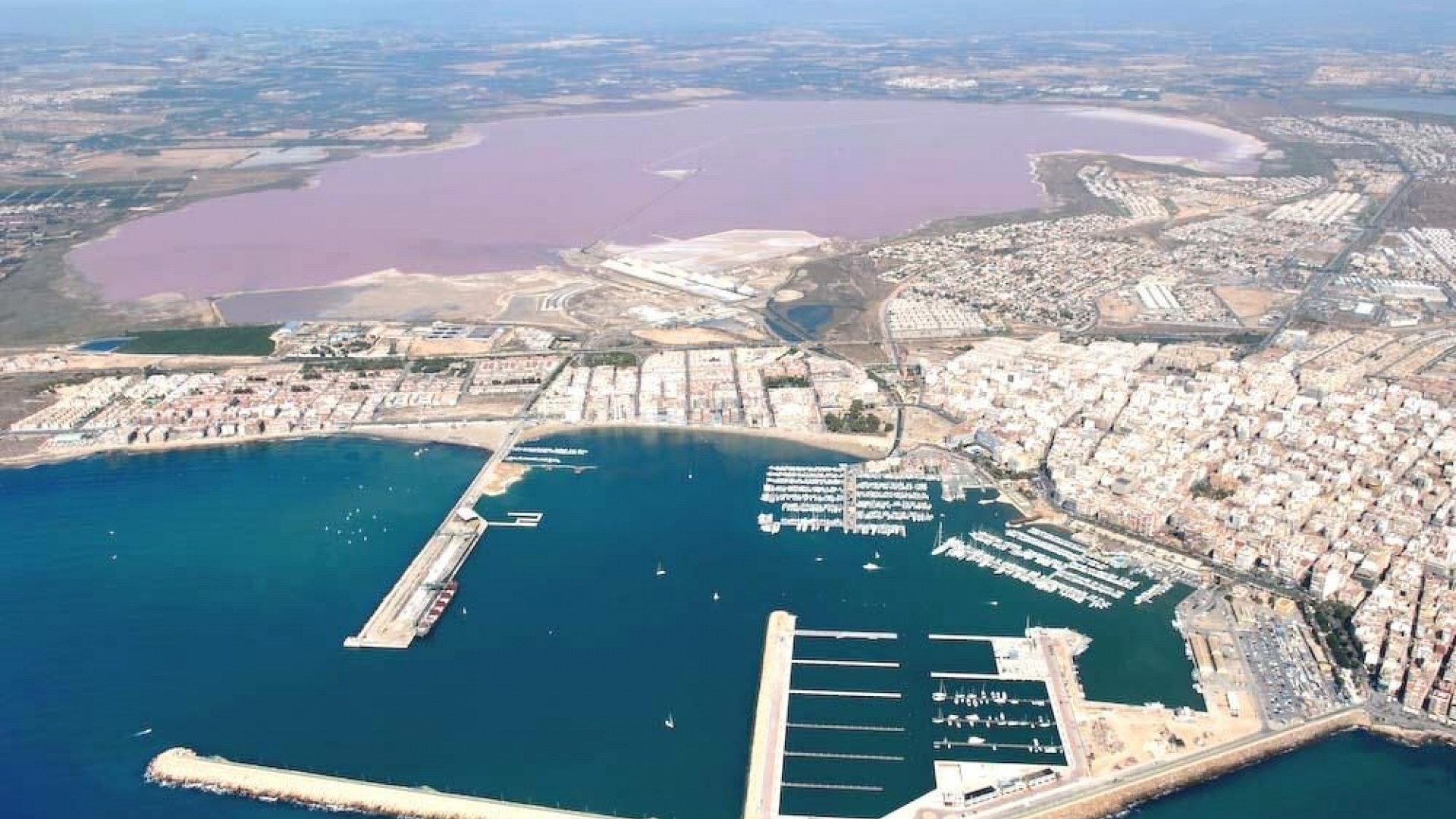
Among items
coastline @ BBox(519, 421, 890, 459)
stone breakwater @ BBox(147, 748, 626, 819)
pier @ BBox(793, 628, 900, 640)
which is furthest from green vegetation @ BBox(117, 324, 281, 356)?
pier @ BBox(793, 628, 900, 640)

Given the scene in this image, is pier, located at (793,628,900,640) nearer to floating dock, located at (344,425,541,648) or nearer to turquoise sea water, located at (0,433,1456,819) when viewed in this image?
turquoise sea water, located at (0,433,1456,819)

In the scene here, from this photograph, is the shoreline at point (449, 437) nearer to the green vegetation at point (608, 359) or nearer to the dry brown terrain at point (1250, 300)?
the green vegetation at point (608, 359)

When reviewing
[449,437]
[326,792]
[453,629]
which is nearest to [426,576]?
[453,629]

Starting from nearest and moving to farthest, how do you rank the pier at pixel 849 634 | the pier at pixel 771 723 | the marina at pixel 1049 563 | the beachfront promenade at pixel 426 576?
the pier at pixel 771 723 < the pier at pixel 849 634 < the beachfront promenade at pixel 426 576 < the marina at pixel 1049 563

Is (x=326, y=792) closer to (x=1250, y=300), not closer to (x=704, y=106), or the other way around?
(x=1250, y=300)

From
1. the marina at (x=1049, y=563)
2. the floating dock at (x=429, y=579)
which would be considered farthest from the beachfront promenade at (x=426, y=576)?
the marina at (x=1049, y=563)

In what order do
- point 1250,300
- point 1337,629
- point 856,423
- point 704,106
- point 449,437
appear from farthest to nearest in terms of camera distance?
point 704,106 < point 1250,300 < point 449,437 < point 856,423 < point 1337,629

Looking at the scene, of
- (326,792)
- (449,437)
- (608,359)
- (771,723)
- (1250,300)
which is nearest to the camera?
(326,792)
